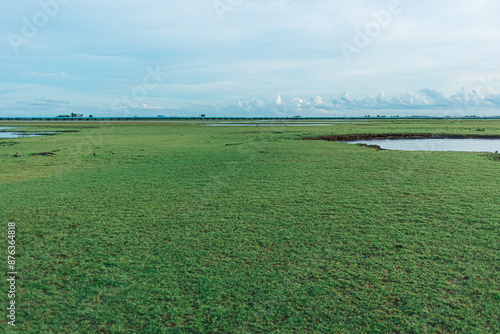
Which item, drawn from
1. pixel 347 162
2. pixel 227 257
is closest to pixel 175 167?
pixel 347 162

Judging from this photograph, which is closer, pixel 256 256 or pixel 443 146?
pixel 256 256

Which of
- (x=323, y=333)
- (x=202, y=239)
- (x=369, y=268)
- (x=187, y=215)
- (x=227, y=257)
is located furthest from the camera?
(x=187, y=215)

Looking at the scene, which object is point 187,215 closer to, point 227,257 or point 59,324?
point 227,257

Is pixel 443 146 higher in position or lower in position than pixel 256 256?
higher

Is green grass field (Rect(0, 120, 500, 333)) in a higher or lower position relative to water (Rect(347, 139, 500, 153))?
lower

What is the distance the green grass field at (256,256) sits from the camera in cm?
304

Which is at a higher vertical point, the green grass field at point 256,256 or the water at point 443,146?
the water at point 443,146

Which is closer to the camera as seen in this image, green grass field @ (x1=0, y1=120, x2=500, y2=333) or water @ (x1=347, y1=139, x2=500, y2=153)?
green grass field @ (x1=0, y1=120, x2=500, y2=333)

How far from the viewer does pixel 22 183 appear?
27.7ft

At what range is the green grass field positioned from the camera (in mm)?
3041

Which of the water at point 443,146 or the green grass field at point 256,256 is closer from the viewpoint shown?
the green grass field at point 256,256

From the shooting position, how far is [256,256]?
4164 millimetres

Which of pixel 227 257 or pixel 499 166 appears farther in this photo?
pixel 499 166

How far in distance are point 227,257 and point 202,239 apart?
73cm
